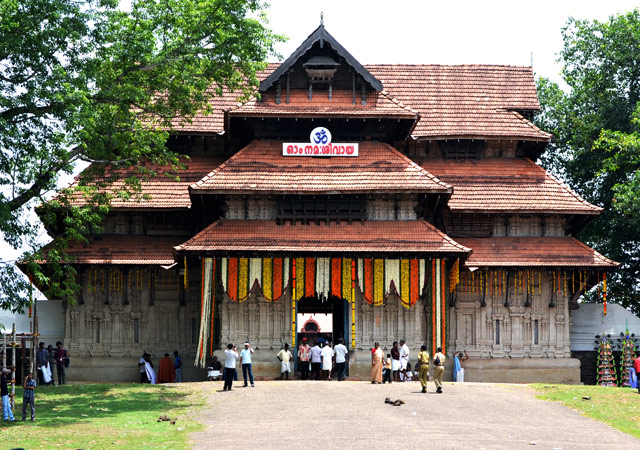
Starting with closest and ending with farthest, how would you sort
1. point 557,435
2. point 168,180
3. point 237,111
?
point 557,435 < point 237,111 < point 168,180

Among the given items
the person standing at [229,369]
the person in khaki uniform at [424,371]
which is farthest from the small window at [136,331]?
the person in khaki uniform at [424,371]

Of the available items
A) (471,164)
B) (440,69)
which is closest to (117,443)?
(471,164)

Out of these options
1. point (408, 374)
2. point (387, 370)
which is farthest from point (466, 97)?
point (387, 370)

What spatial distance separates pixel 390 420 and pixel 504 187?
1799 centimetres

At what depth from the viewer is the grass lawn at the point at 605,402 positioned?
81.2 feet

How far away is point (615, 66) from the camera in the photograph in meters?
48.2

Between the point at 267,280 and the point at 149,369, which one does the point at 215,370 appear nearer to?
the point at 149,369

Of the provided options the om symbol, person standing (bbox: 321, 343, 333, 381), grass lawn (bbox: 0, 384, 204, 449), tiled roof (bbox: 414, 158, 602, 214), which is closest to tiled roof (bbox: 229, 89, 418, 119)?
the om symbol

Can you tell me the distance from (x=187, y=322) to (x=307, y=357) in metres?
6.19

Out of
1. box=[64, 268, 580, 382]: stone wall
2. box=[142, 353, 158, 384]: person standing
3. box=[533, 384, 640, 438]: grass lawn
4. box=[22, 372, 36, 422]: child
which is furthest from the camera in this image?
box=[64, 268, 580, 382]: stone wall

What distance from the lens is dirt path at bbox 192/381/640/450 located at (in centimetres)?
2111

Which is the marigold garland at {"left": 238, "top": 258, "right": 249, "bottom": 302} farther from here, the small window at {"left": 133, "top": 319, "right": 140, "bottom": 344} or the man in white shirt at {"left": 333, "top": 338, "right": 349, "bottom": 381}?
the small window at {"left": 133, "top": 319, "right": 140, "bottom": 344}

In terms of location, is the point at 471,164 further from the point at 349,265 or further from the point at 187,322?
the point at 187,322

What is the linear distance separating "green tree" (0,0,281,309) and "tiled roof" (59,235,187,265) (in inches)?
140
